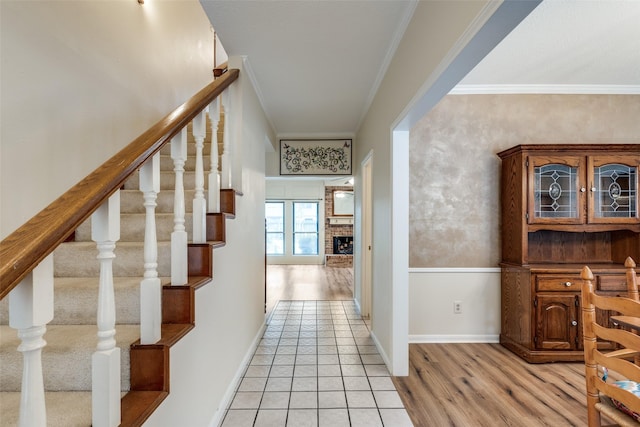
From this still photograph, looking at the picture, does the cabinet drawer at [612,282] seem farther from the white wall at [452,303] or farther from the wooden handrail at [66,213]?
the wooden handrail at [66,213]

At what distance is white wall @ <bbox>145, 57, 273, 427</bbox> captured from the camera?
1448 mm

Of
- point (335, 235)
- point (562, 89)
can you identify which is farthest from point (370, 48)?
point (335, 235)

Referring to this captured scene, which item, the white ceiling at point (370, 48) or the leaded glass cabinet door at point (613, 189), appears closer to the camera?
the white ceiling at point (370, 48)

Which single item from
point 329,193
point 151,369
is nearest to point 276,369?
point 151,369

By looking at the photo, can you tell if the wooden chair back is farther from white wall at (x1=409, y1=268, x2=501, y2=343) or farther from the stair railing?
the stair railing

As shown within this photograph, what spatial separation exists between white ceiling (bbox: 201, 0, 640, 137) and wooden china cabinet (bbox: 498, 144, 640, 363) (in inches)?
30.4

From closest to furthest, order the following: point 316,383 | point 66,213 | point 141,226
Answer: point 66,213
point 141,226
point 316,383

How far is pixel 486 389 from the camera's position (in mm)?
2322

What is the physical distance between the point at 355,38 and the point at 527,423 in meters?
2.85

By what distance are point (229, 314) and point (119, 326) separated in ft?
2.82

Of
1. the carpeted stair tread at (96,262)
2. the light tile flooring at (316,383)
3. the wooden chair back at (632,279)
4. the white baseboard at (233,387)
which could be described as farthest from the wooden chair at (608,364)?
the carpeted stair tread at (96,262)

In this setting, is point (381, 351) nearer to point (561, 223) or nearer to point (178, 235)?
point (561, 223)

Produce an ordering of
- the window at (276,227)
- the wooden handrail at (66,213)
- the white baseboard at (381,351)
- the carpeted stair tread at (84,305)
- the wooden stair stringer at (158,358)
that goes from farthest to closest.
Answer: the window at (276,227) < the white baseboard at (381,351) < the carpeted stair tread at (84,305) < the wooden stair stringer at (158,358) < the wooden handrail at (66,213)

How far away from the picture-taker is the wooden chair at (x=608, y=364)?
114 cm
